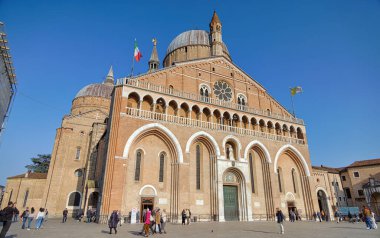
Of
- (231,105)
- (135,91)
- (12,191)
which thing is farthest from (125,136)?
(12,191)

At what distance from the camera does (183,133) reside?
21.1 meters

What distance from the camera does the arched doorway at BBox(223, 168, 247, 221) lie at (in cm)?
2164

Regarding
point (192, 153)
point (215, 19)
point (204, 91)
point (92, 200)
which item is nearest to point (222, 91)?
point (204, 91)

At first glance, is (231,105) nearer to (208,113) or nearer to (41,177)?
(208,113)

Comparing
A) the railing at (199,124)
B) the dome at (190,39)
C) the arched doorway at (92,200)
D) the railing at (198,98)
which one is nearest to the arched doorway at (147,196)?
the railing at (199,124)

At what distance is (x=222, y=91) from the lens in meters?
26.8

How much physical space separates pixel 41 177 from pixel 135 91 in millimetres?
21808

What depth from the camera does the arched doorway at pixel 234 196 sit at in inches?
852

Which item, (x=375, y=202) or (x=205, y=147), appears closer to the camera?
(x=205, y=147)

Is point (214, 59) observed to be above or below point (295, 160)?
above

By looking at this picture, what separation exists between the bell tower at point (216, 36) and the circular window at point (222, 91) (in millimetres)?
4808

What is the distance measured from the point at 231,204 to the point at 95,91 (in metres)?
32.2

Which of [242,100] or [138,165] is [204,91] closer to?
[242,100]

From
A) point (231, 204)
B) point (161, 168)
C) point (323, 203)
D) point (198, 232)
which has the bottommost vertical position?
point (198, 232)
